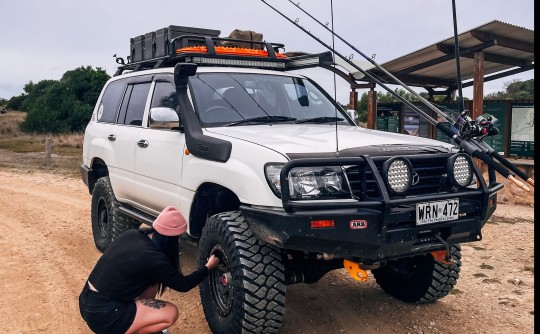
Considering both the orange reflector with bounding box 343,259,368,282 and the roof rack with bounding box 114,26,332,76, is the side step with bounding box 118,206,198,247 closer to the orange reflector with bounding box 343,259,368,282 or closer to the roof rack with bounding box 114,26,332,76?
the orange reflector with bounding box 343,259,368,282

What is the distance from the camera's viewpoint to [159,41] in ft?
20.7

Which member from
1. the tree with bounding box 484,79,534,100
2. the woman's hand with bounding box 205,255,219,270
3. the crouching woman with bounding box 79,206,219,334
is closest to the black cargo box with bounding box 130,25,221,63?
the crouching woman with bounding box 79,206,219,334

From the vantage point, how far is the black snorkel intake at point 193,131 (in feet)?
13.3

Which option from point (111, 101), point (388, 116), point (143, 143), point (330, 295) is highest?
point (388, 116)

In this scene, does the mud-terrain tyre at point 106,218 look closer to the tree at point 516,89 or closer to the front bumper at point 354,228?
the front bumper at point 354,228

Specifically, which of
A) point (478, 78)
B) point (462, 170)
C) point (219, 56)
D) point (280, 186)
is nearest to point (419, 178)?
point (462, 170)

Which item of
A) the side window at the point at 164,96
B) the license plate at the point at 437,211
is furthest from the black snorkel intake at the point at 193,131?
the license plate at the point at 437,211

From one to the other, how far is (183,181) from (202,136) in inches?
19.9

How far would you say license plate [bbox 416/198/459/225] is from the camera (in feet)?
11.8

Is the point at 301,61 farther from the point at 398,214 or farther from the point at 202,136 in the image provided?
the point at 398,214

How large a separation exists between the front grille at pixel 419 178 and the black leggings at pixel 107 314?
181cm

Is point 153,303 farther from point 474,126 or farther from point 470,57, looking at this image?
point 470,57

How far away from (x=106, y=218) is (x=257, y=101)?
2.90m

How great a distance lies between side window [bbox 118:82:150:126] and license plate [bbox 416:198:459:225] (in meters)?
3.23
